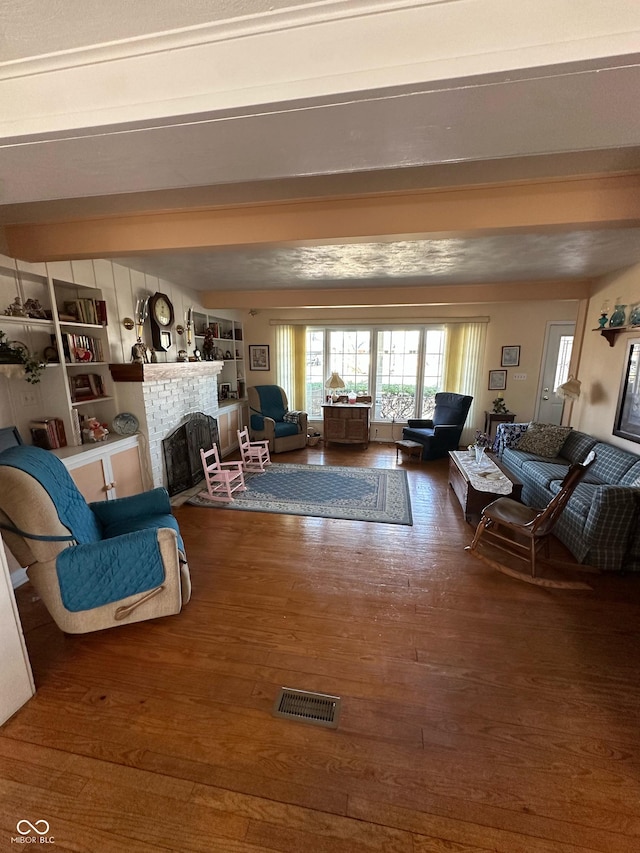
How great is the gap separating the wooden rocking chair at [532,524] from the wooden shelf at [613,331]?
176cm

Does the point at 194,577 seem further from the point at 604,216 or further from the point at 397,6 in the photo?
the point at 604,216

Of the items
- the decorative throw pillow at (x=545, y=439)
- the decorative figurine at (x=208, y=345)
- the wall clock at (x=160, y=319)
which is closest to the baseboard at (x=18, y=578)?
the wall clock at (x=160, y=319)

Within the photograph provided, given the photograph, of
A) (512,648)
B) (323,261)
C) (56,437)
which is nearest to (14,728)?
(56,437)

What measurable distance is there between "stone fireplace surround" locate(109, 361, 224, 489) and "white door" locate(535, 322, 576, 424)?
512 centimetres

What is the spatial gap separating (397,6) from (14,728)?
8.73 ft

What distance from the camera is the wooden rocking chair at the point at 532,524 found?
7.28ft

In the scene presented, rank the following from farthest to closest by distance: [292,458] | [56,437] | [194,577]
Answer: [292,458] < [56,437] < [194,577]

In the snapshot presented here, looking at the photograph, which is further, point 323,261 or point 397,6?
point 323,261

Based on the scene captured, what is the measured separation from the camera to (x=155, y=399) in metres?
3.53

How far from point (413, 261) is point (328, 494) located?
251 centimetres

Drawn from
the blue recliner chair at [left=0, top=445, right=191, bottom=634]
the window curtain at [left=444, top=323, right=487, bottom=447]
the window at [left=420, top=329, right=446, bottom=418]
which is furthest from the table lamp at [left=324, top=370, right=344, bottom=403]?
the blue recliner chair at [left=0, top=445, right=191, bottom=634]

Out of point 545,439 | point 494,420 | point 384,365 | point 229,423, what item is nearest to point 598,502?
point 545,439

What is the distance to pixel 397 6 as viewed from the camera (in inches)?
24.1

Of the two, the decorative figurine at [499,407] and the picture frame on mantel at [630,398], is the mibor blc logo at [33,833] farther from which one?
the decorative figurine at [499,407]
